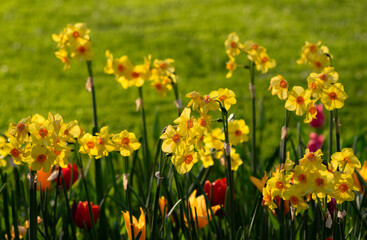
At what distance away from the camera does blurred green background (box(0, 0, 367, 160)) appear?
502cm

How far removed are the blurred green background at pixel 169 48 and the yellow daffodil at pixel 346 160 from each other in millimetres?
2396

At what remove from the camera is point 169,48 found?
6711 millimetres

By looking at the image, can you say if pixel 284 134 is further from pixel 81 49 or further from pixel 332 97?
pixel 81 49

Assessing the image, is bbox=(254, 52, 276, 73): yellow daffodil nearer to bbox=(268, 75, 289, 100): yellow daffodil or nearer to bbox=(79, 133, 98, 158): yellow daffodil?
bbox=(268, 75, 289, 100): yellow daffodil

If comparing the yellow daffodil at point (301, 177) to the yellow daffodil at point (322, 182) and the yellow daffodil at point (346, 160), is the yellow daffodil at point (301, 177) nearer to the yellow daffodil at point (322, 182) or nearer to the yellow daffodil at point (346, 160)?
the yellow daffodil at point (322, 182)

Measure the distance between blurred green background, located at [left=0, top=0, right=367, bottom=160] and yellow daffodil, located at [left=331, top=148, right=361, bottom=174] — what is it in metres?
2.40

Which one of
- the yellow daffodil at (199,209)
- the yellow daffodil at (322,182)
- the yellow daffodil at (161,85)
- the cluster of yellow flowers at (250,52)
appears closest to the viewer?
the yellow daffodil at (322,182)

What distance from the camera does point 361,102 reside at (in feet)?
16.6

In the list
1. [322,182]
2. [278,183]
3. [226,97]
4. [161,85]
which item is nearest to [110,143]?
[226,97]

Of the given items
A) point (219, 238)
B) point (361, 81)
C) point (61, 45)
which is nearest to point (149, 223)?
point (219, 238)

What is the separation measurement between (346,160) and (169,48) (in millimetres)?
5532

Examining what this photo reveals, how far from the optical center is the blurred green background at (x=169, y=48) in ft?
16.5

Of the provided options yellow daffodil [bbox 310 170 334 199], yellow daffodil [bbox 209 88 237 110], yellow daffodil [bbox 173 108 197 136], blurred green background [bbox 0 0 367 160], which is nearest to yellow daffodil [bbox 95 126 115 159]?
yellow daffodil [bbox 173 108 197 136]

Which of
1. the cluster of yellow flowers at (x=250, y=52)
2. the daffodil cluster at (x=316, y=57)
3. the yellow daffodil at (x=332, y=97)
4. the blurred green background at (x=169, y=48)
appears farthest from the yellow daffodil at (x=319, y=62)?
the blurred green background at (x=169, y=48)
